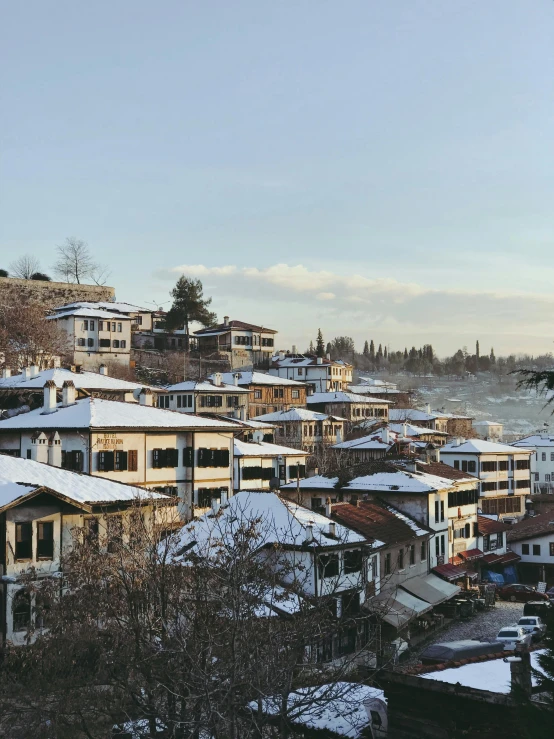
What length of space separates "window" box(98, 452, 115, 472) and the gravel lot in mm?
14476

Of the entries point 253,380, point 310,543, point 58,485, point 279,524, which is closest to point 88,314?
point 253,380

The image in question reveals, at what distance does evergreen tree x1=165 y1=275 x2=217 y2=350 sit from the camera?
10169 cm

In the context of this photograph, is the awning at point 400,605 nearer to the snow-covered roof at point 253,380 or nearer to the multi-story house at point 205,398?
the multi-story house at point 205,398

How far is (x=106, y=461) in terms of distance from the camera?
120 feet

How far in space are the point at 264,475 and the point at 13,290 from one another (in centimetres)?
5273

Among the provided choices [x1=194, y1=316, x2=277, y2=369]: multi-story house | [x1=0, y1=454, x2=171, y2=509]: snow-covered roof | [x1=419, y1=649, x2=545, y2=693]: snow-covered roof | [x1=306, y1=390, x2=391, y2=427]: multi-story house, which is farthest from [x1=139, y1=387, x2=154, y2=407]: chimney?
[x1=194, y1=316, x2=277, y2=369]: multi-story house

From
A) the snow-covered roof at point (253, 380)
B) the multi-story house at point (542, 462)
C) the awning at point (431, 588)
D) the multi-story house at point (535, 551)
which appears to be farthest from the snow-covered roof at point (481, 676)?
the multi-story house at point (542, 462)

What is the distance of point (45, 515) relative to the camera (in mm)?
24906

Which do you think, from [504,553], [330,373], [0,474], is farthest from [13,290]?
[0,474]

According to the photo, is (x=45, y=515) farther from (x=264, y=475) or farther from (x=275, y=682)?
(x=264, y=475)

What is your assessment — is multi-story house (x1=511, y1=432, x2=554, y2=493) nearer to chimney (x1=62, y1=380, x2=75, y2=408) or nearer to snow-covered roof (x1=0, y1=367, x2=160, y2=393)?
snow-covered roof (x1=0, y1=367, x2=160, y2=393)

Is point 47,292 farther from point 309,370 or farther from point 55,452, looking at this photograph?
point 55,452

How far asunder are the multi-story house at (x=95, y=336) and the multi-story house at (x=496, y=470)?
33.4 meters

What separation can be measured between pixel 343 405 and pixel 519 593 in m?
44.7
